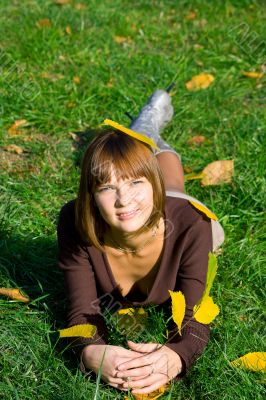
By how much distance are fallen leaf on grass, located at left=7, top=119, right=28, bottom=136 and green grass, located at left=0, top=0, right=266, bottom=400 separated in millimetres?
32

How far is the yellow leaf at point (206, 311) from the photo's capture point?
2078 mm

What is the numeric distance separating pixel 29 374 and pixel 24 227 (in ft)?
2.95

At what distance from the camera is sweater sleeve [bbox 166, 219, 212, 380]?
2.35m

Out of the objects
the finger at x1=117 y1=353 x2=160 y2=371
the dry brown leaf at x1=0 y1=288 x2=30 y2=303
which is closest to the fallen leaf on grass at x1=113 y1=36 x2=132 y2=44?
the dry brown leaf at x1=0 y1=288 x2=30 y2=303

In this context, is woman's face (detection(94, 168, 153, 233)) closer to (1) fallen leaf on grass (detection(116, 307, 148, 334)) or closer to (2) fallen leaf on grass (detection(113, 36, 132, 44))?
(1) fallen leaf on grass (detection(116, 307, 148, 334))

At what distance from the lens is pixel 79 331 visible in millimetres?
2266

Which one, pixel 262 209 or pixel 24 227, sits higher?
pixel 262 209

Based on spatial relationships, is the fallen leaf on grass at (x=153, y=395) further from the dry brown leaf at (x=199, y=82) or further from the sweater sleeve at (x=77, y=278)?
the dry brown leaf at (x=199, y=82)

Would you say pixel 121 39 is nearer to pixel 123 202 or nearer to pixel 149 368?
pixel 123 202

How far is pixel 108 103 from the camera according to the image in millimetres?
3943

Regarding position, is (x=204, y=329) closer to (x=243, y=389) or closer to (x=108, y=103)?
(x=243, y=389)

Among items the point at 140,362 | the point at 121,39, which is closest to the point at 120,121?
the point at 121,39

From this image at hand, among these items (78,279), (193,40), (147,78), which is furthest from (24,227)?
(193,40)

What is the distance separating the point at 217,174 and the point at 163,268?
3.49 feet
